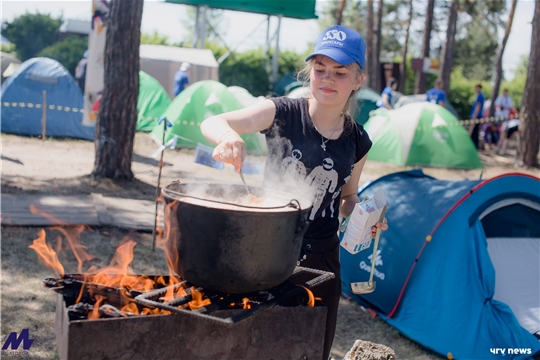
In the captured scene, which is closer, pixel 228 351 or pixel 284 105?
pixel 228 351

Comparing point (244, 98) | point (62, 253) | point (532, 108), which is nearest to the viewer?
point (62, 253)

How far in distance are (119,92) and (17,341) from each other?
13.8 ft

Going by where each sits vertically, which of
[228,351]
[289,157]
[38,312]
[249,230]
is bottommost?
[38,312]

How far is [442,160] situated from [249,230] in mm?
11271

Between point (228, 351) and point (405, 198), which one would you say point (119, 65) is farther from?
point (228, 351)

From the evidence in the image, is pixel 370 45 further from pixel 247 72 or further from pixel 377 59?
pixel 247 72

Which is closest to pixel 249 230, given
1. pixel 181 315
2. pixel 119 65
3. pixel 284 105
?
pixel 181 315

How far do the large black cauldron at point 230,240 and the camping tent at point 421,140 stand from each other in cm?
1059

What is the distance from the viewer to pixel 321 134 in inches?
94.3

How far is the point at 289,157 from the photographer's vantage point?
2.36m

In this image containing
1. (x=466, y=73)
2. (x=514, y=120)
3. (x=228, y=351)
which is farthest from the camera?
(x=466, y=73)

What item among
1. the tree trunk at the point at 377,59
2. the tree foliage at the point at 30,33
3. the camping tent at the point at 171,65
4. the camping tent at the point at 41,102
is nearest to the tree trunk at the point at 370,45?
the tree trunk at the point at 377,59

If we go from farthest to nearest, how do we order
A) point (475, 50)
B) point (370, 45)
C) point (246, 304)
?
1. point (475, 50)
2. point (370, 45)
3. point (246, 304)

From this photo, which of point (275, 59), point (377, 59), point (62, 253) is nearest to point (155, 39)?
point (275, 59)
